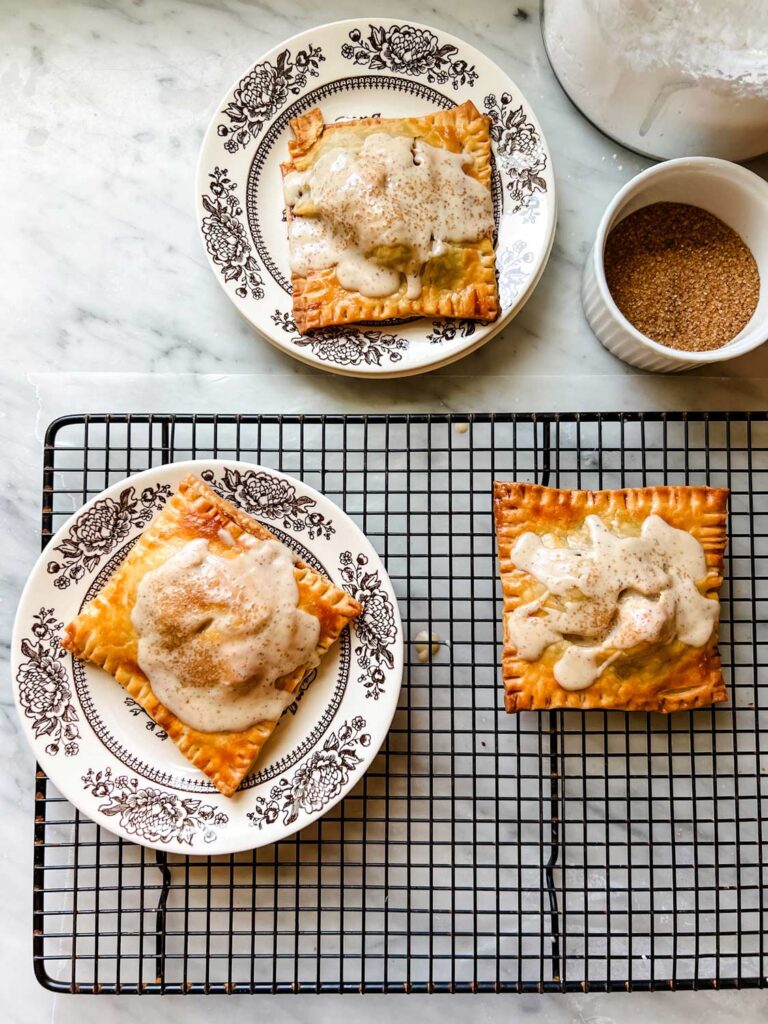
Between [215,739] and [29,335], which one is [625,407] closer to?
[215,739]

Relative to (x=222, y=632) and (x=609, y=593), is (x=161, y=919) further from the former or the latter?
(x=609, y=593)

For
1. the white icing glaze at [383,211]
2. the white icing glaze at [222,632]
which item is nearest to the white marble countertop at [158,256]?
the white icing glaze at [383,211]

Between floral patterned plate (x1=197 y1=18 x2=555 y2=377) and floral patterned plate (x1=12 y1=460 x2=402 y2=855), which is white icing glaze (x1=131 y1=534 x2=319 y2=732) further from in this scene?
floral patterned plate (x1=197 y1=18 x2=555 y2=377)

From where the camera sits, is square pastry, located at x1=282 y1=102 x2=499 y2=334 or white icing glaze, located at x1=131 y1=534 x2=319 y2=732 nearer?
white icing glaze, located at x1=131 y1=534 x2=319 y2=732

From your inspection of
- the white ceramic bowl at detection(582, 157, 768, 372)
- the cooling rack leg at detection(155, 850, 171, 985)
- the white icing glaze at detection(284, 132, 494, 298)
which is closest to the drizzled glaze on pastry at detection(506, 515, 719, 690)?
the white ceramic bowl at detection(582, 157, 768, 372)

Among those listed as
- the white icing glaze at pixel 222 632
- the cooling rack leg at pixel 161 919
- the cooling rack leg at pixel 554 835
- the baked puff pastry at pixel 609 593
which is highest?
the baked puff pastry at pixel 609 593

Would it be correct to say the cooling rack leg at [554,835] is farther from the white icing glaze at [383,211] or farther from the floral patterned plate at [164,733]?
the white icing glaze at [383,211]
